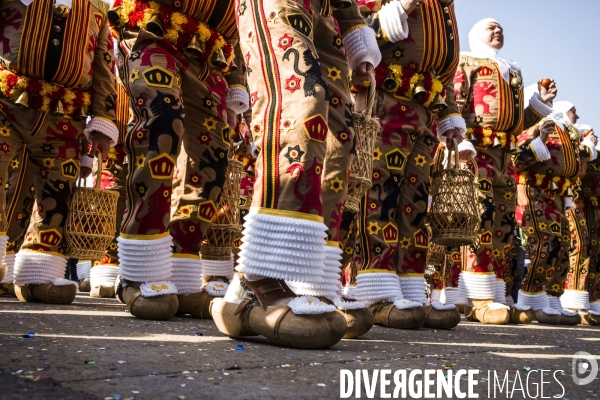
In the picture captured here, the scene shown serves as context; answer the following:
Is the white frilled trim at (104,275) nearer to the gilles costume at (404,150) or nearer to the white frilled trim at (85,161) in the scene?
the white frilled trim at (85,161)

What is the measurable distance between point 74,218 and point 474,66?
3699 mm

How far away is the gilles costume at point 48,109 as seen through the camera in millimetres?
3682

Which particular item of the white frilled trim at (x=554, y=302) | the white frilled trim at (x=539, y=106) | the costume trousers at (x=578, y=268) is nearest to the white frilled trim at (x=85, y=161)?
the white frilled trim at (x=539, y=106)

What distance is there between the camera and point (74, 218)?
3885 mm

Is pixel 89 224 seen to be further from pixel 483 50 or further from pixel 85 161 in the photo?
pixel 483 50

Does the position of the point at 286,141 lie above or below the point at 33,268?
above

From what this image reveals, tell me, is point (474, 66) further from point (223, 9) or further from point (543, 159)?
point (223, 9)

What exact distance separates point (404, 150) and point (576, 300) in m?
4.95

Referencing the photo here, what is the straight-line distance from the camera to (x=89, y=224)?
3854mm

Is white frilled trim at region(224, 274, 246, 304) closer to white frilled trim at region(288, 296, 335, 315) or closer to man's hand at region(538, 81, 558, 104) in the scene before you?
white frilled trim at region(288, 296, 335, 315)

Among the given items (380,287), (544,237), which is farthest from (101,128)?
(544,237)

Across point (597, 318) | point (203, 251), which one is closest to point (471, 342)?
point (203, 251)

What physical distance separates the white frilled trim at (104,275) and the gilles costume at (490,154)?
10.3 ft

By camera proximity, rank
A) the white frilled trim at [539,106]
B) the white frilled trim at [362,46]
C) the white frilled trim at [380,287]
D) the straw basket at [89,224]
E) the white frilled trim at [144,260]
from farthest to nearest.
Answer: the white frilled trim at [539,106] → the straw basket at [89,224] → the white frilled trim at [380,287] → the white frilled trim at [144,260] → the white frilled trim at [362,46]
